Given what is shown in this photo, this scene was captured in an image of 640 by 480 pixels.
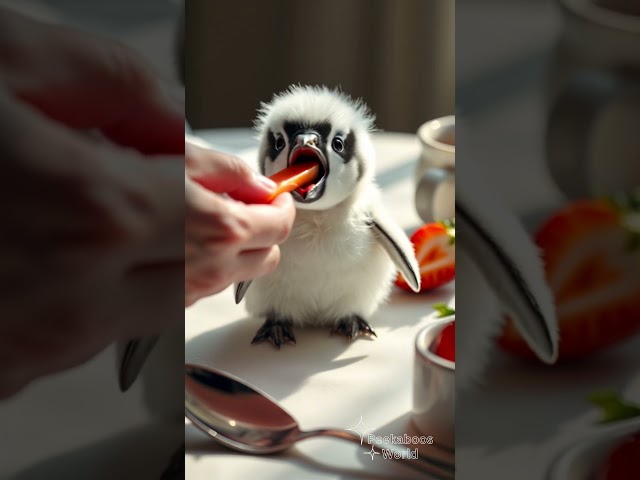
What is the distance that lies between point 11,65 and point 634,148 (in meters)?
0.32

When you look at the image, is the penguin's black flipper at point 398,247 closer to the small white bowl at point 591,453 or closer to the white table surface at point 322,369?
the white table surface at point 322,369

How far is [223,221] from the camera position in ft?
1.44

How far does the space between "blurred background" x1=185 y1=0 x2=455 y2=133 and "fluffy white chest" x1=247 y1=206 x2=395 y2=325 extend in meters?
0.09

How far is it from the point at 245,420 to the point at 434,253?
15 cm

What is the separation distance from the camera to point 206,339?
47 centimetres

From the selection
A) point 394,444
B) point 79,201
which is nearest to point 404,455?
point 394,444

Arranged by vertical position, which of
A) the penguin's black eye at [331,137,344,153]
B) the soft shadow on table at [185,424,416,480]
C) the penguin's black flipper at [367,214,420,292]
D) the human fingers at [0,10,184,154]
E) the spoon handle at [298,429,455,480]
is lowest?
the soft shadow on table at [185,424,416,480]

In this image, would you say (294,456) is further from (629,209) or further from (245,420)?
(629,209)

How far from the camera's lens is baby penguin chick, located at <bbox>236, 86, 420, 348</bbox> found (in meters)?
0.47

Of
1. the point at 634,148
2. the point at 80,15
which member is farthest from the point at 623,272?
the point at 80,15

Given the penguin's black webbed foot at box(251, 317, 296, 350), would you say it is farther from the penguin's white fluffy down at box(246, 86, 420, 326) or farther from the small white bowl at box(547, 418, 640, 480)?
the small white bowl at box(547, 418, 640, 480)

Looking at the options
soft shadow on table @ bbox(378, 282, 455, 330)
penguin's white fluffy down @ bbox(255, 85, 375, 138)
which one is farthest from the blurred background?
soft shadow on table @ bbox(378, 282, 455, 330)

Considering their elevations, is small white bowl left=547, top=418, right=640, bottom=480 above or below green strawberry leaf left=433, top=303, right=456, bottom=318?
below

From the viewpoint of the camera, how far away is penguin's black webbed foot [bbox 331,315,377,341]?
1.59 feet
